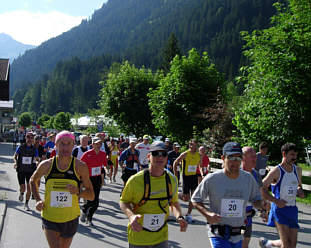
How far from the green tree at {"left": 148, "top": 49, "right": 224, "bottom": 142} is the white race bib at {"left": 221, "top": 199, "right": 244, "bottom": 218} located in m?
16.6

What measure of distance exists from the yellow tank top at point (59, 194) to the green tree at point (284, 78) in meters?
9.88

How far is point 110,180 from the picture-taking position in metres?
16.3

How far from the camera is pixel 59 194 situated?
14.6 ft

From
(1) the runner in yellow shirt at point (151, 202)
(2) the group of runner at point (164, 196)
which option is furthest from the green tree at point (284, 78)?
(1) the runner in yellow shirt at point (151, 202)

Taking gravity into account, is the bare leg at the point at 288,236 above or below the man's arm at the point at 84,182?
below

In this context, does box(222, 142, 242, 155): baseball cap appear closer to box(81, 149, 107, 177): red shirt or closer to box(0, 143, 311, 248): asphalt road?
box(0, 143, 311, 248): asphalt road

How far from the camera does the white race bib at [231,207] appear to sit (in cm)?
398

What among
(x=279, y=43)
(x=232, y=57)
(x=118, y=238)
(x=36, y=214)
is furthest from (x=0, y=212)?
(x=232, y=57)

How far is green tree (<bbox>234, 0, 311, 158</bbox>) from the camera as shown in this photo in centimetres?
1259

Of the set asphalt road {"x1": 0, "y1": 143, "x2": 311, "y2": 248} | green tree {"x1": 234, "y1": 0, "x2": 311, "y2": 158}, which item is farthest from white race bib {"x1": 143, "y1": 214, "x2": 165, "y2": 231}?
green tree {"x1": 234, "y1": 0, "x2": 311, "y2": 158}

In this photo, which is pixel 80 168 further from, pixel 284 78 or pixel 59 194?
pixel 284 78

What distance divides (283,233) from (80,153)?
18.5 ft

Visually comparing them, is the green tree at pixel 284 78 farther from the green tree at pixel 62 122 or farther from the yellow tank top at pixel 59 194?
the green tree at pixel 62 122

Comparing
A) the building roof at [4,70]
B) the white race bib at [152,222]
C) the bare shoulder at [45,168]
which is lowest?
the white race bib at [152,222]
